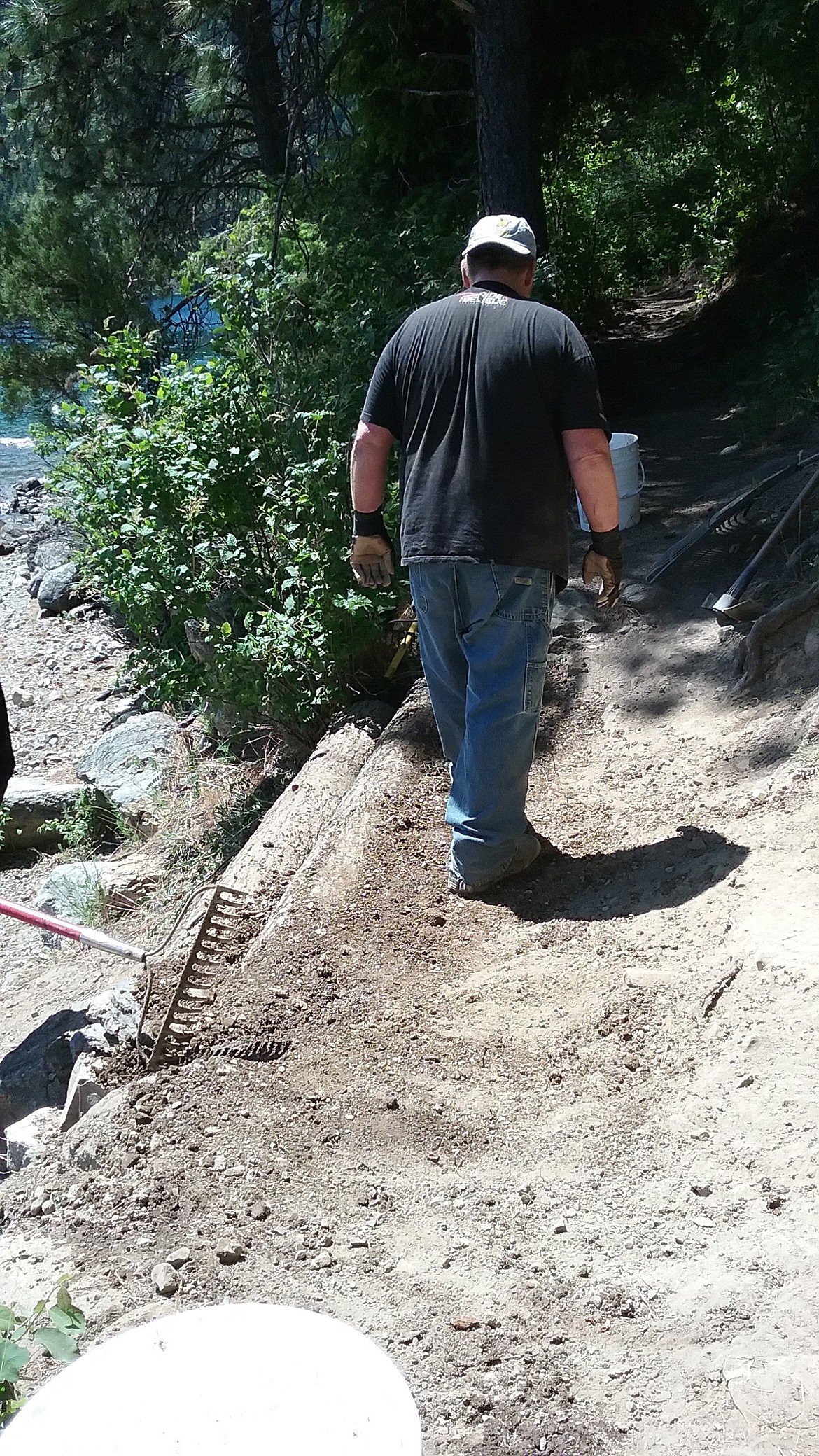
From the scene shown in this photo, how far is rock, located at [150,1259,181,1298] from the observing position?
8.90 ft

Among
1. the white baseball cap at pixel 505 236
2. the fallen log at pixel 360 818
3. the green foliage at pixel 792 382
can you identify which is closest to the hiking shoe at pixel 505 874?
the fallen log at pixel 360 818

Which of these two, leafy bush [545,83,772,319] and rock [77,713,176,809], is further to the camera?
leafy bush [545,83,772,319]

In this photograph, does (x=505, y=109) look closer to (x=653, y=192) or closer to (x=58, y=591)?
(x=653, y=192)

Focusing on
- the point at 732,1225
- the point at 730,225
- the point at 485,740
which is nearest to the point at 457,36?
the point at 730,225

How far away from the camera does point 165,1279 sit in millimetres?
2725

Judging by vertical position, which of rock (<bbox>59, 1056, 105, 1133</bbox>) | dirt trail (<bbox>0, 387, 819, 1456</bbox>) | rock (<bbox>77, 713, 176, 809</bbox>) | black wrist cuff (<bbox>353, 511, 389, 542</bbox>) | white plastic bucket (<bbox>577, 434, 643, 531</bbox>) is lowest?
rock (<bbox>77, 713, 176, 809</bbox>)

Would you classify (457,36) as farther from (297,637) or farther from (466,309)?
(466,309)

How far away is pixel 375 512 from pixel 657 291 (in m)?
11.4

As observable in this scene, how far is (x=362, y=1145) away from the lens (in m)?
3.08

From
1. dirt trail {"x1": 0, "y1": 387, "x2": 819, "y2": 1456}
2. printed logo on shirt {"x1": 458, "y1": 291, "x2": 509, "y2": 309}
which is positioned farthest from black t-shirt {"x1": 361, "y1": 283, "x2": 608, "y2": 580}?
dirt trail {"x1": 0, "y1": 387, "x2": 819, "y2": 1456}

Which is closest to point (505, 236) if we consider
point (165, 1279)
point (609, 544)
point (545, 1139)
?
point (609, 544)

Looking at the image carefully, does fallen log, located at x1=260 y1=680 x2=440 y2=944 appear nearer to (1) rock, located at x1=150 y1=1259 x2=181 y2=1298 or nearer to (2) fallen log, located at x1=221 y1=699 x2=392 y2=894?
(2) fallen log, located at x1=221 y1=699 x2=392 y2=894

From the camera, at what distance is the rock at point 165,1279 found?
107 inches

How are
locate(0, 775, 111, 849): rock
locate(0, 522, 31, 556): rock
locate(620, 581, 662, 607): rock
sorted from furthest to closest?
1. locate(0, 522, 31, 556): rock
2. locate(0, 775, 111, 849): rock
3. locate(620, 581, 662, 607): rock
